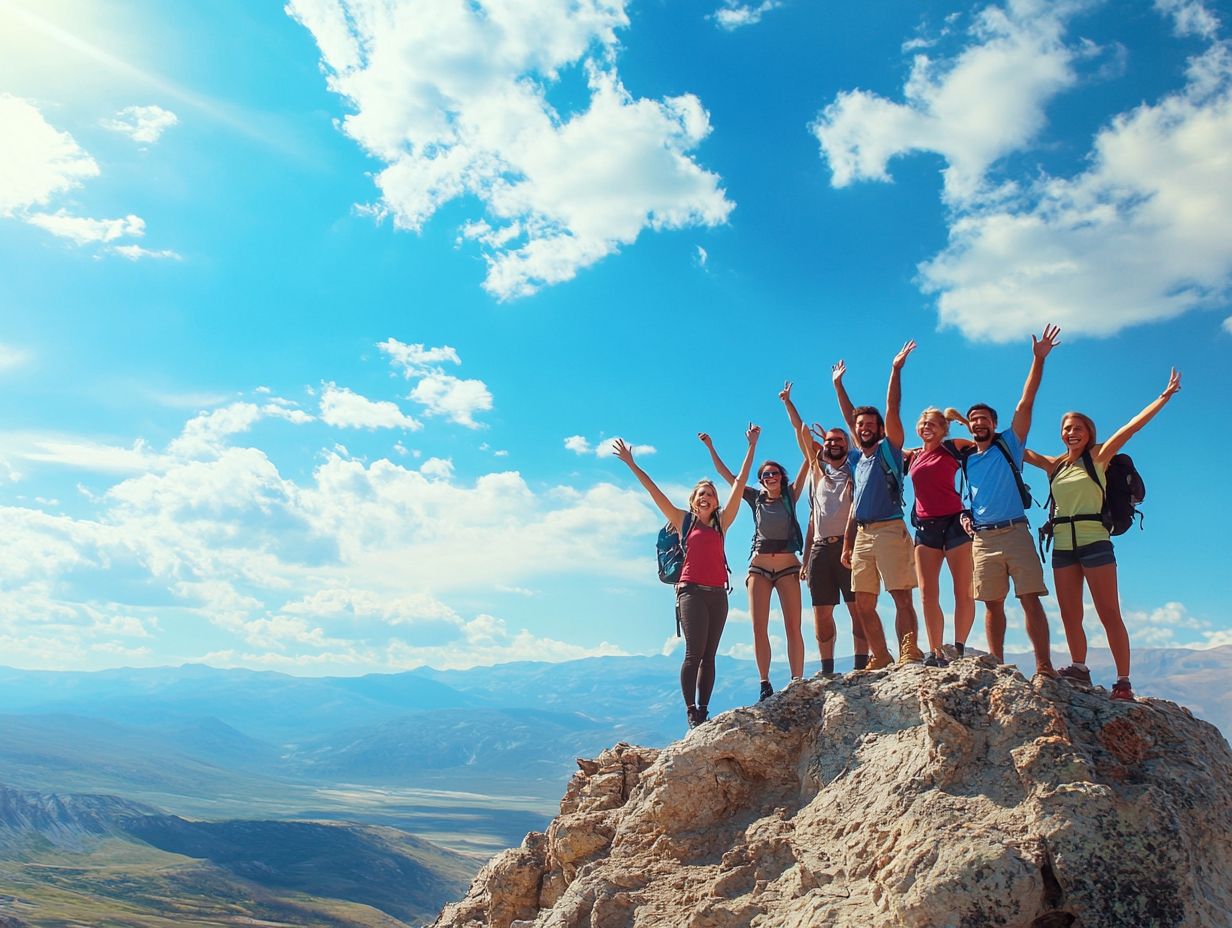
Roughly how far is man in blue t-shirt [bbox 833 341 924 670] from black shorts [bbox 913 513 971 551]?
207mm

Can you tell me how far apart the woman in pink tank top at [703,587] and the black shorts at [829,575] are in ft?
3.73

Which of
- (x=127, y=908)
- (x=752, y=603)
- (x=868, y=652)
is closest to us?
(x=868, y=652)

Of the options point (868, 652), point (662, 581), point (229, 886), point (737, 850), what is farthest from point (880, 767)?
point (229, 886)

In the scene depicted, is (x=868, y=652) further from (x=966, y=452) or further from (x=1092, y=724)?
(x=1092, y=724)

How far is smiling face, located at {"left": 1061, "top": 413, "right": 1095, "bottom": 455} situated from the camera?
Answer: 8703mm

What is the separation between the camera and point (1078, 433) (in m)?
8.73

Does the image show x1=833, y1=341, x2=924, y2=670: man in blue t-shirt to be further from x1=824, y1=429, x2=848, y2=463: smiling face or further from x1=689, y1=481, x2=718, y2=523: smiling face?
x1=689, y1=481, x2=718, y2=523: smiling face

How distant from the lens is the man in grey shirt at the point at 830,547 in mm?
10078

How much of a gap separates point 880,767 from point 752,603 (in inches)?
144

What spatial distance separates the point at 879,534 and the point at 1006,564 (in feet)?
3.91

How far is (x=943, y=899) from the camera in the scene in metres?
5.53

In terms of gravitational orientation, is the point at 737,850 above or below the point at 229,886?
above

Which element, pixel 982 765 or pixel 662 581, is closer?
pixel 982 765

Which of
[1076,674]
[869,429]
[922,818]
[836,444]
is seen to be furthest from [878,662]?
[922,818]
